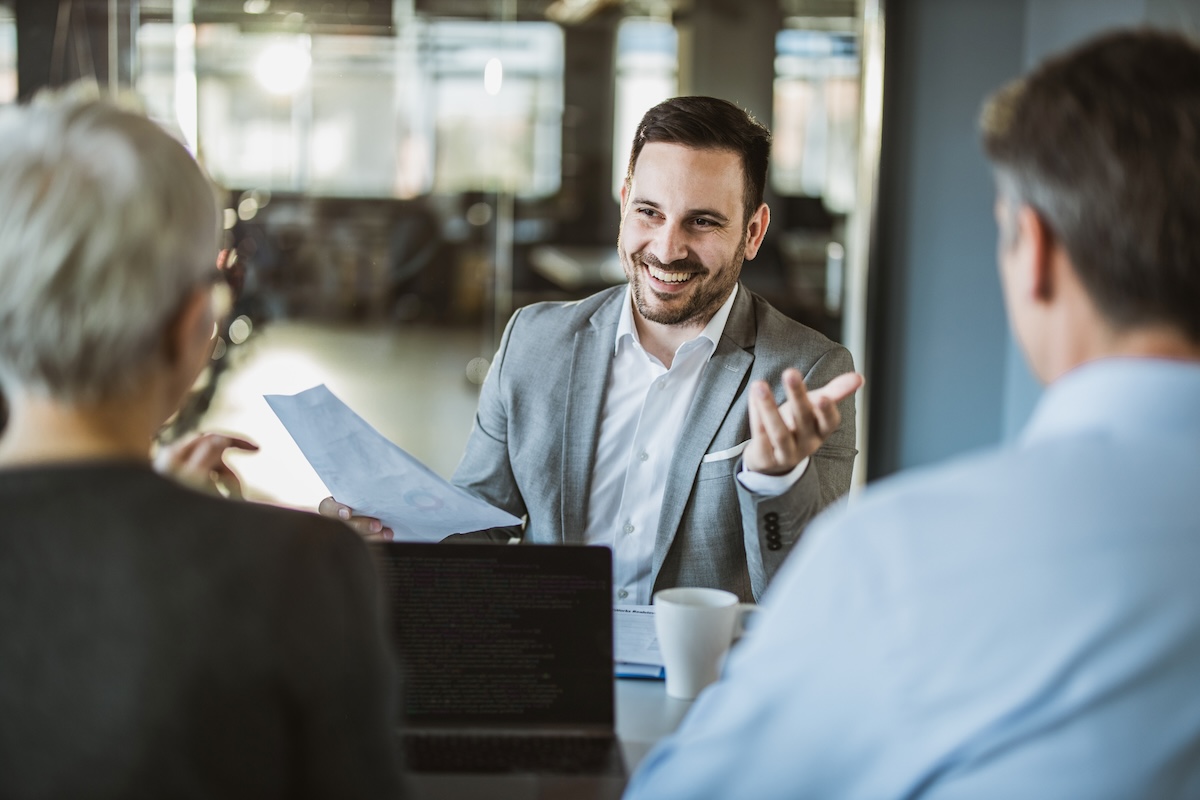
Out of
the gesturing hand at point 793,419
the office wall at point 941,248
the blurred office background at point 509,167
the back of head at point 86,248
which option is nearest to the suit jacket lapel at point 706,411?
the gesturing hand at point 793,419

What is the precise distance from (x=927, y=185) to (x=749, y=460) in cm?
331

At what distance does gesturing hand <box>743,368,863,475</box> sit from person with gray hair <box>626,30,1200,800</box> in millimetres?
561

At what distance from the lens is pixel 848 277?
15.7 ft

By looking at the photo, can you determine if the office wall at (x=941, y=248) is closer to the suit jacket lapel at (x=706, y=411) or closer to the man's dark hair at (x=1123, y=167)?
the suit jacket lapel at (x=706, y=411)

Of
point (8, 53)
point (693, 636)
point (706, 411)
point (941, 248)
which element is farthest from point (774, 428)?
point (8, 53)

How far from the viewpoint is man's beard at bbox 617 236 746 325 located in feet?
6.59

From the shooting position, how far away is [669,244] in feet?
6.57

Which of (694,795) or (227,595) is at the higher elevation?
(227,595)

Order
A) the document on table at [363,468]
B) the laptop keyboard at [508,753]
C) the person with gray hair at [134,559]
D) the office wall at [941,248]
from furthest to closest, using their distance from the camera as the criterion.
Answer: the office wall at [941,248] < the document on table at [363,468] < the laptop keyboard at [508,753] < the person with gray hair at [134,559]

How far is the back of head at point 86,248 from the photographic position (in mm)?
806

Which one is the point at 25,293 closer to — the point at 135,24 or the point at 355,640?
the point at 355,640

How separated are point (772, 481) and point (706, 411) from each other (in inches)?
13.6

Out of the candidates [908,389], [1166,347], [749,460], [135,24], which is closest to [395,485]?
[749,460]

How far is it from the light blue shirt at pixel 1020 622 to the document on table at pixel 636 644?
55cm
